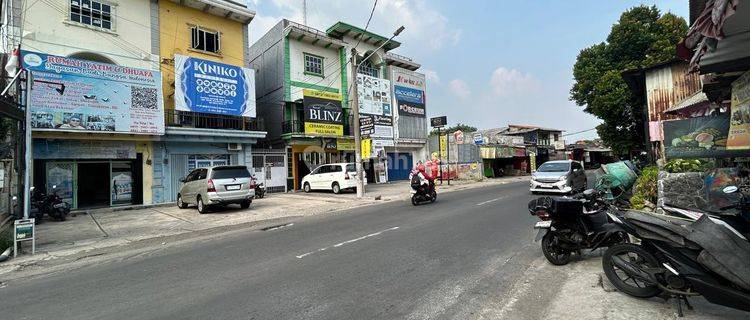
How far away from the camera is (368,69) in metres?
28.0

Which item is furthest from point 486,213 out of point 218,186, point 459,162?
point 459,162

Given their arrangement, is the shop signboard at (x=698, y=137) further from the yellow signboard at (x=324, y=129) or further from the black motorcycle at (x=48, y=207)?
the yellow signboard at (x=324, y=129)

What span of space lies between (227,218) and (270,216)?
4.57 ft

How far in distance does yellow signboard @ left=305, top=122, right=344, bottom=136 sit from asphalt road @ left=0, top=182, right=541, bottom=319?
14.3 meters

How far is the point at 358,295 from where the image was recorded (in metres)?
4.40

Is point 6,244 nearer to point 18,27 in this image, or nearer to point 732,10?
point 18,27

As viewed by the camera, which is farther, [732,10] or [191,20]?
[191,20]

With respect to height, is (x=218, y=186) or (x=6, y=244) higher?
(x=218, y=186)

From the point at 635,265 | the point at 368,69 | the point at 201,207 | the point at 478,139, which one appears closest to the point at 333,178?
the point at 201,207

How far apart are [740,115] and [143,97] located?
1887cm

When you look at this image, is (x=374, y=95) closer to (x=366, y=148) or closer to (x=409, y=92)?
(x=409, y=92)

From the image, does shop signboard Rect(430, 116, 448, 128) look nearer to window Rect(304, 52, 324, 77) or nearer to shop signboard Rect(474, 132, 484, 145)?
shop signboard Rect(474, 132, 484, 145)

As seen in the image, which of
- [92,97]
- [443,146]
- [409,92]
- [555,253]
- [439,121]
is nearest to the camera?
[555,253]

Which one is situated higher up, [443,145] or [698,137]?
[443,145]
